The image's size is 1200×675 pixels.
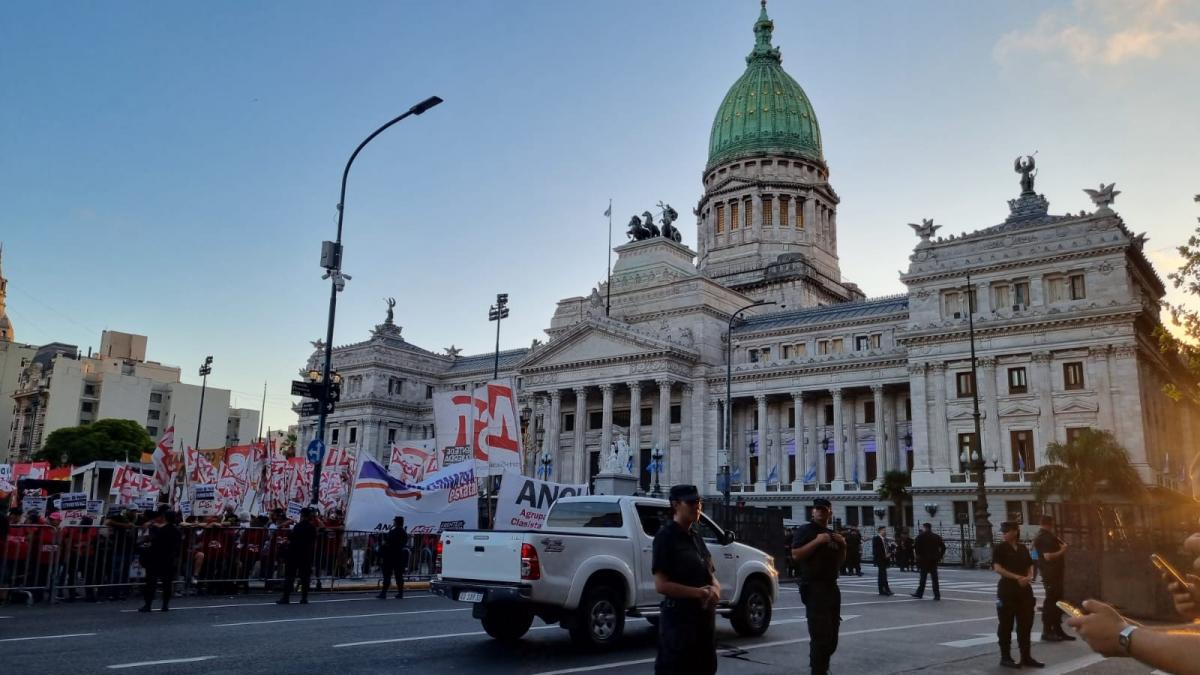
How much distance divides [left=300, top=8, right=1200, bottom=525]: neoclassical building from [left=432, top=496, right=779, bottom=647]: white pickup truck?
1227 inches

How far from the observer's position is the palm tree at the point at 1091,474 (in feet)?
123

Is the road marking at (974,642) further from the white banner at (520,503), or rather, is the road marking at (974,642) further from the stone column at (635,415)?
the stone column at (635,415)

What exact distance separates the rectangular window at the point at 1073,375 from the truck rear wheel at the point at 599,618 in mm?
43003

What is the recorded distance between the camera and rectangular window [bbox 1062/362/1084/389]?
4666cm

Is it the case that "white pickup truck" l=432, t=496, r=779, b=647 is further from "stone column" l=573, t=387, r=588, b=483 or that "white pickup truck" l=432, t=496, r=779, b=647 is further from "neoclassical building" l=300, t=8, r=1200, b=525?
"stone column" l=573, t=387, r=588, b=483

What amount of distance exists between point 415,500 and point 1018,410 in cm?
3857

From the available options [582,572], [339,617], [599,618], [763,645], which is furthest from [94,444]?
[763,645]

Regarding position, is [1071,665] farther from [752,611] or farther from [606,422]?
[606,422]

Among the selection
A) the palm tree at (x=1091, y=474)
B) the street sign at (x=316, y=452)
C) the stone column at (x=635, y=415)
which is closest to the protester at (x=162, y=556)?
the street sign at (x=316, y=452)

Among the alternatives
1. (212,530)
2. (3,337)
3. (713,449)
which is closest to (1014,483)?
(713,449)

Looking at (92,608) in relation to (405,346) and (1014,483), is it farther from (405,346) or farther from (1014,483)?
(405,346)

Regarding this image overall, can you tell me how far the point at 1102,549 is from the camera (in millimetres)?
18922

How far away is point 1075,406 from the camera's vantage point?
46406 mm

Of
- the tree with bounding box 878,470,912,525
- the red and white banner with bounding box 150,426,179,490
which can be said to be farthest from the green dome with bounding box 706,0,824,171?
the red and white banner with bounding box 150,426,179,490
